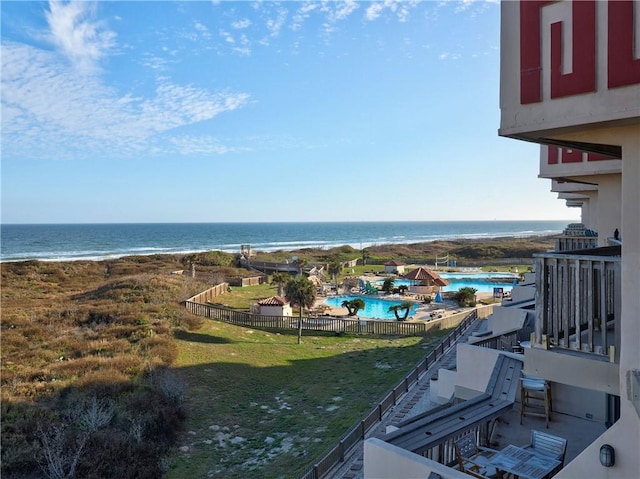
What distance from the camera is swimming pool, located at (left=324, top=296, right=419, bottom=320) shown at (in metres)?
27.3

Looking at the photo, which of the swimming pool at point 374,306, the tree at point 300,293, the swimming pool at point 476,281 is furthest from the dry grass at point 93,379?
the swimming pool at point 476,281

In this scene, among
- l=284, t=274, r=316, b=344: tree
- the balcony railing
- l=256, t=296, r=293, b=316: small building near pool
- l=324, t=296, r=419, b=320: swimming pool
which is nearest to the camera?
the balcony railing

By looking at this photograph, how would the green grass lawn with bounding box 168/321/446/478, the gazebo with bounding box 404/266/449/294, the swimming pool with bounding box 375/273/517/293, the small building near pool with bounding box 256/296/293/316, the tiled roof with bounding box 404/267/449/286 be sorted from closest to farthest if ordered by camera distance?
1. the green grass lawn with bounding box 168/321/446/478
2. the small building near pool with bounding box 256/296/293/316
3. the gazebo with bounding box 404/266/449/294
4. the tiled roof with bounding box 404/267/449/286
5. the swimming pool with bounding box 375/273/517/293

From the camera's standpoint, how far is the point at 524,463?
194 inches

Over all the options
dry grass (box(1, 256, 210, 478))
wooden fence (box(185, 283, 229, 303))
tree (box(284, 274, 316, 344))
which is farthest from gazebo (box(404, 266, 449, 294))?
dry grass (box(1, 256, 210, 478))

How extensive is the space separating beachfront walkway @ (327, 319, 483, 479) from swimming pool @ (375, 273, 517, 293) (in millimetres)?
21757

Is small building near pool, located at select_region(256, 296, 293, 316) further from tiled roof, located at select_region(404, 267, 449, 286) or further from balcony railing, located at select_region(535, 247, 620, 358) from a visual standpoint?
balcony railing, located at select_region(535, 247, 620, 358)

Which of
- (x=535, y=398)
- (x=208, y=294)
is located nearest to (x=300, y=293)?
(x=208, y=294)

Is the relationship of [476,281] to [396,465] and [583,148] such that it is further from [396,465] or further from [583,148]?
[396,465]

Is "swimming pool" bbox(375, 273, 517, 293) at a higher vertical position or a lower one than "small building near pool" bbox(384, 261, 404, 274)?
lower

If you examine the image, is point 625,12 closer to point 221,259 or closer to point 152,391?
point 152,391

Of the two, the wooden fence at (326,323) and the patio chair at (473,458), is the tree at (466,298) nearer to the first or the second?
the wooden fence at (326,323)

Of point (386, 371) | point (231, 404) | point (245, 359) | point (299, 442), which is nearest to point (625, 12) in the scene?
point (299, 442)

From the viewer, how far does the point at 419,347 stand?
62.4ft
